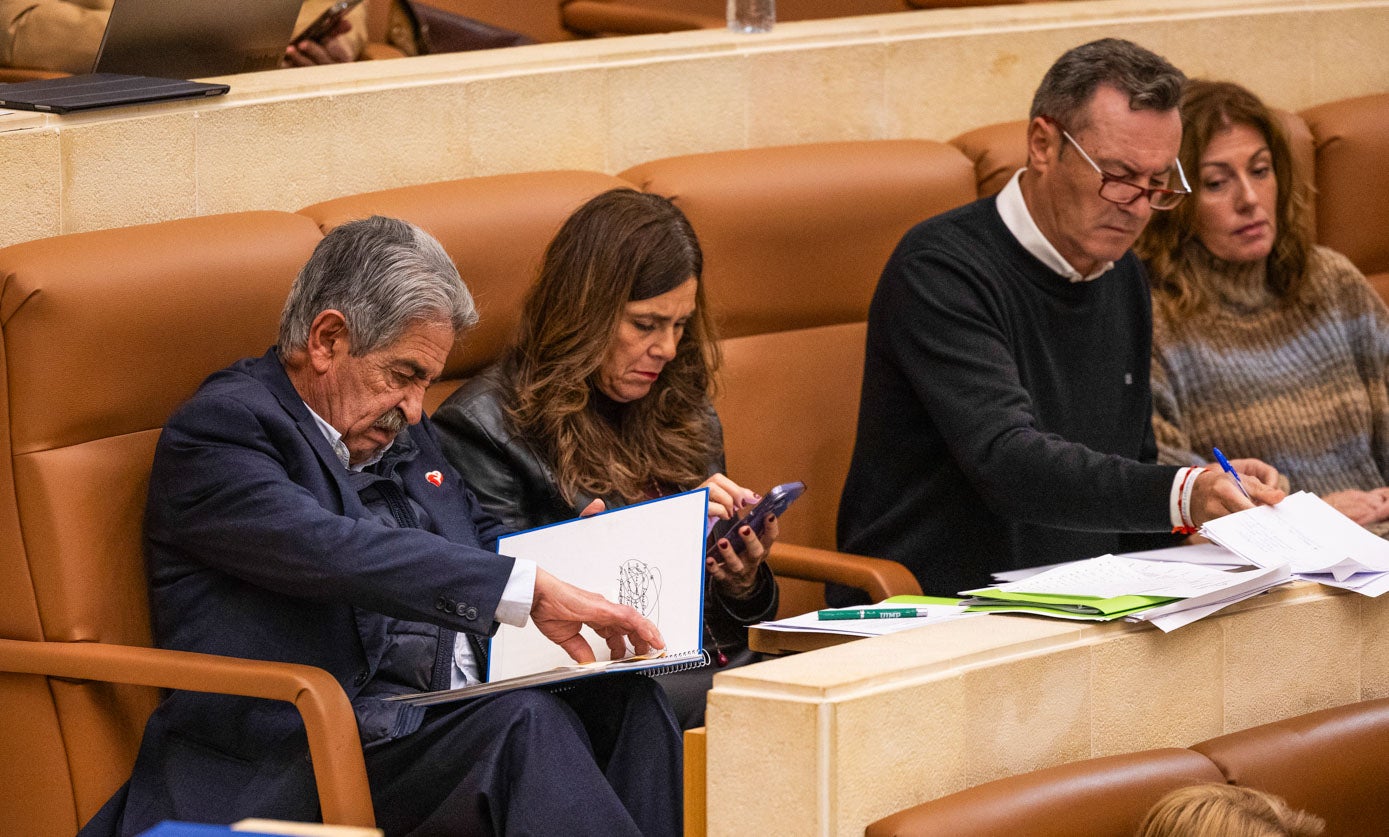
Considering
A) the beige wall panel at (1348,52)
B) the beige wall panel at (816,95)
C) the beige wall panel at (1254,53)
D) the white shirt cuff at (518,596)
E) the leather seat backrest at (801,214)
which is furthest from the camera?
the beige wall panel at (1348,52)

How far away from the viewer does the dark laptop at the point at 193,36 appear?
278 cm

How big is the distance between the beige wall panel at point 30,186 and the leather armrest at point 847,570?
119cm

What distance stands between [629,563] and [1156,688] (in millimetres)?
686

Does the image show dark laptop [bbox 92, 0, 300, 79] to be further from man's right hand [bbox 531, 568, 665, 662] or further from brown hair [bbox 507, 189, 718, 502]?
man's right hand [bbox 531, 568, 665, 662]

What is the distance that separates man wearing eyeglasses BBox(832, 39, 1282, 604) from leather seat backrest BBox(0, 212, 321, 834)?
42.1 inches

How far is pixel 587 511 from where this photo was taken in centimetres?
246

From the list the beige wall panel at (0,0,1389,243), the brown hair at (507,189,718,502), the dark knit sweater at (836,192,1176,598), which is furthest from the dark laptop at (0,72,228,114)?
the dark knit sweater at (836,192,1176,598)

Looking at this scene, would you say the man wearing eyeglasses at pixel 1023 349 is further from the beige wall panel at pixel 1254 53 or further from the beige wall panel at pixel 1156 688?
the beige wall panel at pixel 1254 53

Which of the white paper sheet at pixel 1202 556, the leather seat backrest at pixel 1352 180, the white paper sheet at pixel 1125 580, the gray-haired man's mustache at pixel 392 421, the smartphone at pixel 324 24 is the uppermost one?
the smartphone at pixel 324 24

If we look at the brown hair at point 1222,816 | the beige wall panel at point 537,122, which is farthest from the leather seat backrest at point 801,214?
the brown hair at point 1222,816

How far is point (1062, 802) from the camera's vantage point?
1.87 metres

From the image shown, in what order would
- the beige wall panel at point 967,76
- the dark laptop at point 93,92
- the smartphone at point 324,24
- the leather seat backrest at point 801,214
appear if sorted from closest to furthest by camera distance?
the dark laptop at point 93,92 < the leather seat backrest at point 801,214 < the smartphone at point 324,24 < the beige wall panel at point 967,76

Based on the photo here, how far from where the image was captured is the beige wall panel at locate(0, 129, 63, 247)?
2.50 m

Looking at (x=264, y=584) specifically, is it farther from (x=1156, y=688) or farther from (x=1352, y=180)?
(x=1352, y=180)
